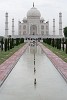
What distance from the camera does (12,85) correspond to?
4.80 metres

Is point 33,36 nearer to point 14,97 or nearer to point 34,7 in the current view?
point 34,7

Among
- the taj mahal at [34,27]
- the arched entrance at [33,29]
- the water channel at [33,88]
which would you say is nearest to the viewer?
the water channel at [33,88]

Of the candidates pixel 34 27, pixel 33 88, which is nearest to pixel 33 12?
pixel 34 27

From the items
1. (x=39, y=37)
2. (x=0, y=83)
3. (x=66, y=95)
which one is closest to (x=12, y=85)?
(x=0, y=83)

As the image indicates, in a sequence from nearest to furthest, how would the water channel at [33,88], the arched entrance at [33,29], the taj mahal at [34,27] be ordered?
the water channel at [33,88] → the taj mahal at [34,27] → the arched entrance at [33,29]

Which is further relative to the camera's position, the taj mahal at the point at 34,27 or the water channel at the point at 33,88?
the taj mahal at the point at 34,27

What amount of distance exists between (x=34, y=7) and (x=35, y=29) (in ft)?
15.6

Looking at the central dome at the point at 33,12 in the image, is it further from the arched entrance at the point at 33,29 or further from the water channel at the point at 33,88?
the water channel at the point at 33,88

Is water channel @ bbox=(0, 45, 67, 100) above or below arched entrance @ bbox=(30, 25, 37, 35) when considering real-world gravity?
below

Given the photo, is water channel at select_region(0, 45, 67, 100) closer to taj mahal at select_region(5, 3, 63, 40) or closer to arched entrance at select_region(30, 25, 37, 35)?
taj mahal at select_region(5, 3, 63, 40)

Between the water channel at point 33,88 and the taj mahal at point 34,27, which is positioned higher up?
the taj mahal at point 34,27

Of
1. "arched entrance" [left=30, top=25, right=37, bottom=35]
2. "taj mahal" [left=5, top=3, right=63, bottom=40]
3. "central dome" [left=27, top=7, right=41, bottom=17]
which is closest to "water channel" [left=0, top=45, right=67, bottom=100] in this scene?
"taj mahal" [left=5, top=3, right=63, bottom=40]

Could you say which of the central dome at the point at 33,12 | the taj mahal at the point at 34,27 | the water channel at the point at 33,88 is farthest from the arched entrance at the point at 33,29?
the water channel at the point at 33,88

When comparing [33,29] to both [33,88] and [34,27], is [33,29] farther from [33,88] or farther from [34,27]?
[33,88]
